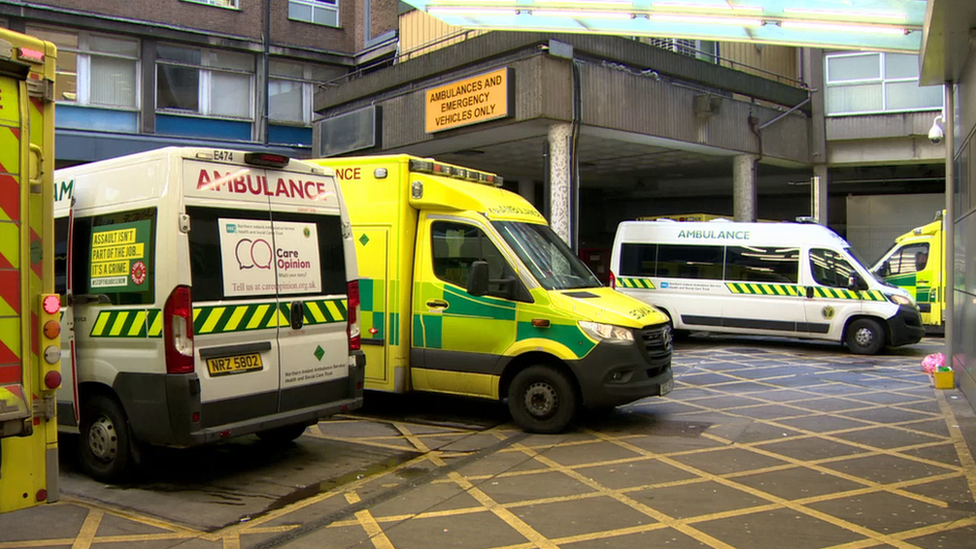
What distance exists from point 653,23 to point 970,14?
3.45 m

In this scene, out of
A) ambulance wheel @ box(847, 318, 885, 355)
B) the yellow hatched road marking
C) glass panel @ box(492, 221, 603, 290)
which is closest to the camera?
the yellow hatched road marking

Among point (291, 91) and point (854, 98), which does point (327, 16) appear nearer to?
point (291, 91)

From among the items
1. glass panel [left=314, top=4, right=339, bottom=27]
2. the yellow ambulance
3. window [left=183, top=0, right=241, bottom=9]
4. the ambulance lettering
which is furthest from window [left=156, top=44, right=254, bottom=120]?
the ambulance lettering

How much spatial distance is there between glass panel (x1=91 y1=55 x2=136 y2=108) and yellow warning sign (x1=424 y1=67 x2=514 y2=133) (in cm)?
1267

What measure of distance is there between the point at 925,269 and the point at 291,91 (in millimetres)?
19510

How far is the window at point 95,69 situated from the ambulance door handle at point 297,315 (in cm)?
1977

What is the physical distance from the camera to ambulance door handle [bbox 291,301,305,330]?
246 inches

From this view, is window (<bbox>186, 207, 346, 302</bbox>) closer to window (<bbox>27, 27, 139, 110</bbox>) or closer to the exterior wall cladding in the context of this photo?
the exterior wall cladding

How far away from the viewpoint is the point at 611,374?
742 cm

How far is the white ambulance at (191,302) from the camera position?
18.1 feet

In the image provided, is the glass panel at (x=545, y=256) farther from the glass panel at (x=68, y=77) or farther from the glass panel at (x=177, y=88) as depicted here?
the glass panel at (x=68, y=77)

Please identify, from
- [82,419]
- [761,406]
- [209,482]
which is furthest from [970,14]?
[82,419]

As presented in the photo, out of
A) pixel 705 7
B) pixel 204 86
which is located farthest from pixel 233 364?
pixel 204 86

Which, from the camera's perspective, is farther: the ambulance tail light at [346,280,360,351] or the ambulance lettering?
the ambulance tail light at [346,280,360,351]
